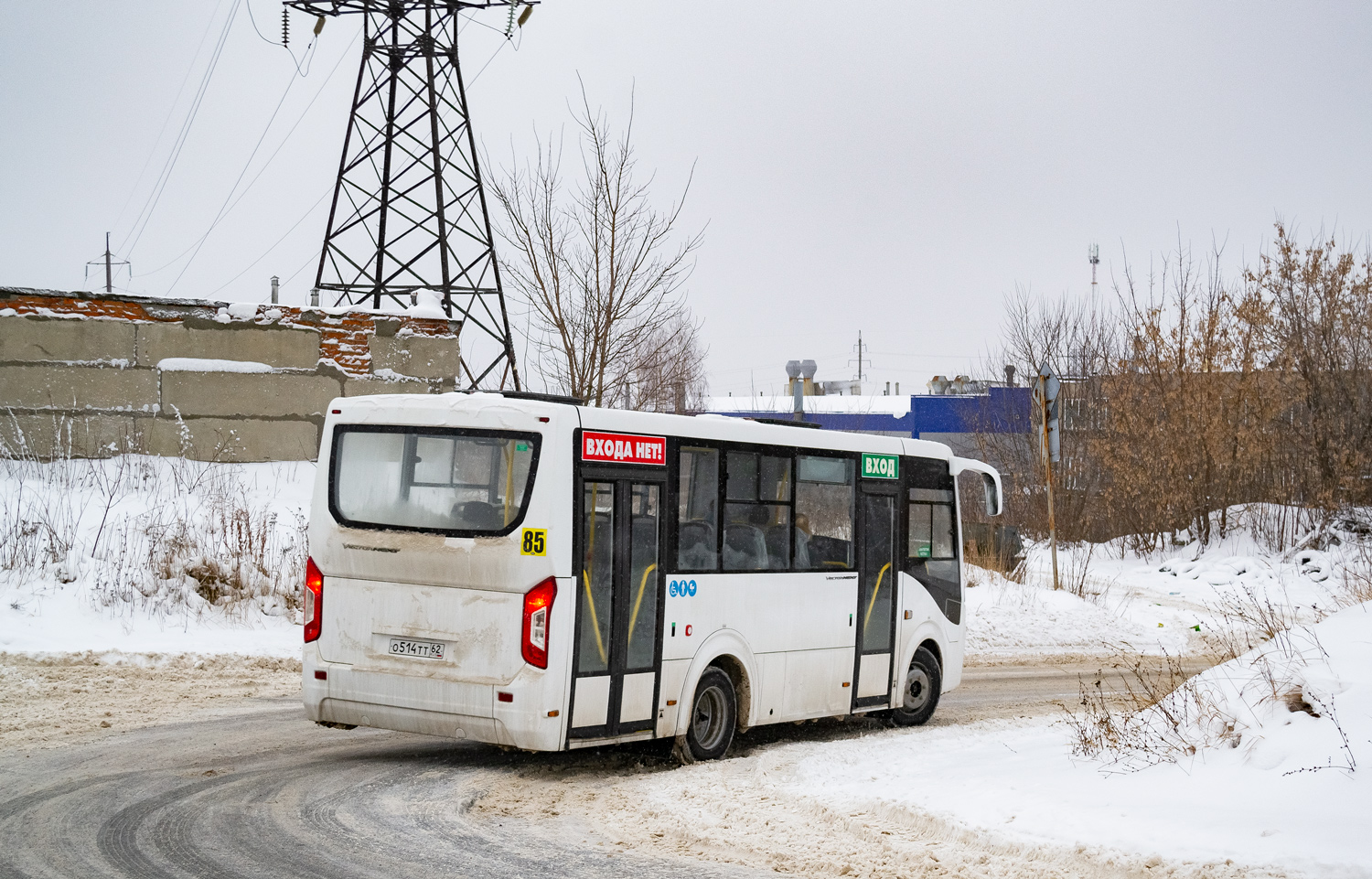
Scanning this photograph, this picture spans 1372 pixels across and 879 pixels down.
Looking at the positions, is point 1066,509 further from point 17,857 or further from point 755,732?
point 17,857

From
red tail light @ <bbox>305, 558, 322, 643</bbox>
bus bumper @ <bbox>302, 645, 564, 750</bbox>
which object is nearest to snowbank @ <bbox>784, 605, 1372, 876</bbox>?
bus bumper @ <bbox>302, 645, 564, 750</bbox>

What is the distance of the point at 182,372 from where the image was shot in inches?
771

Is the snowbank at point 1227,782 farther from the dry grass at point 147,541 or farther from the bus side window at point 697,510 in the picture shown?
the dry grass at point 147,541

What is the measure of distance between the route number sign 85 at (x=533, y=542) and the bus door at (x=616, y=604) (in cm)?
31

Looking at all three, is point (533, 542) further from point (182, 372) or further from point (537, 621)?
point (182, 372)

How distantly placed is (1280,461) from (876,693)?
81.3 ft

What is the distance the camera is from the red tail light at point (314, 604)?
9297mm

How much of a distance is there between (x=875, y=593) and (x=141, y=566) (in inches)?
339

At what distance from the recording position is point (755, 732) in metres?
12.4

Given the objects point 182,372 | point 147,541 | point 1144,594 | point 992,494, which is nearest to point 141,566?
point 147,541

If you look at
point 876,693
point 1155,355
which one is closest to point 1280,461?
point 1155,355

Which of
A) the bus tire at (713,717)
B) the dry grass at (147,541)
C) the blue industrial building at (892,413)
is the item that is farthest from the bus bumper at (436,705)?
the blue industrial building at (892,413)

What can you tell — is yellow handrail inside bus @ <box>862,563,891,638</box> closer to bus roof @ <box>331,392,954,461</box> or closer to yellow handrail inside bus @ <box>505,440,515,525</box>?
bus roof @ <box>331,392,954,461</box>

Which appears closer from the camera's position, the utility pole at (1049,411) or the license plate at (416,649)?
the license plate at (416,649)
